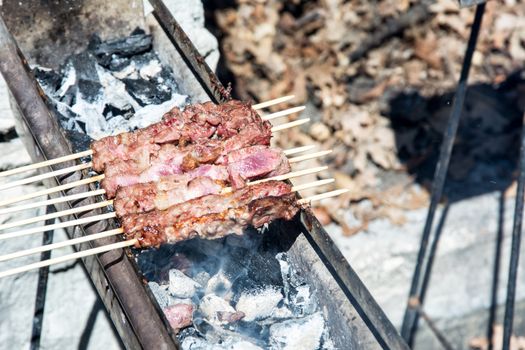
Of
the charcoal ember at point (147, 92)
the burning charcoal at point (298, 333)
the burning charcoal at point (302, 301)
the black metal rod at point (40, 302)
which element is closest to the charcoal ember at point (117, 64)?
the charcoal ember at point (147, 92)

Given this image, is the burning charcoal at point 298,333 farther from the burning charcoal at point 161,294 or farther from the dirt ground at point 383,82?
the dirt ground at point 383,82

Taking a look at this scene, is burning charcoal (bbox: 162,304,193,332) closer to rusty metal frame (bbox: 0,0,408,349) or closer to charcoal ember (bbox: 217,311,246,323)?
charcoal ember (bbox: 217,311,246,323)

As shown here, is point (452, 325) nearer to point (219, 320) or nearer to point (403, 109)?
point (403, 109)

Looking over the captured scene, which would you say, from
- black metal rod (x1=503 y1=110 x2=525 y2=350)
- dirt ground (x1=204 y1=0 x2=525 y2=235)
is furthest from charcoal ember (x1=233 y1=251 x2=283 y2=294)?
dirt ground (x1=204 y1=0 x2=525 y2=235)

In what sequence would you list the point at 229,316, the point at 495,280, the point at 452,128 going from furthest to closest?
the point at 495,280 → the point at 452,128 → the point at 229,316

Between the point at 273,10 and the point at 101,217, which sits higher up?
the point at 273,10

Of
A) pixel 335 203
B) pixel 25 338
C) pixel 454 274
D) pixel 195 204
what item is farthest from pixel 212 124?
pixel 454 274

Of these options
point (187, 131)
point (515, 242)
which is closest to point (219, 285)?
point (187, 131)

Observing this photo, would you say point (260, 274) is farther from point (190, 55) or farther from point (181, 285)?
point (190, 55)
